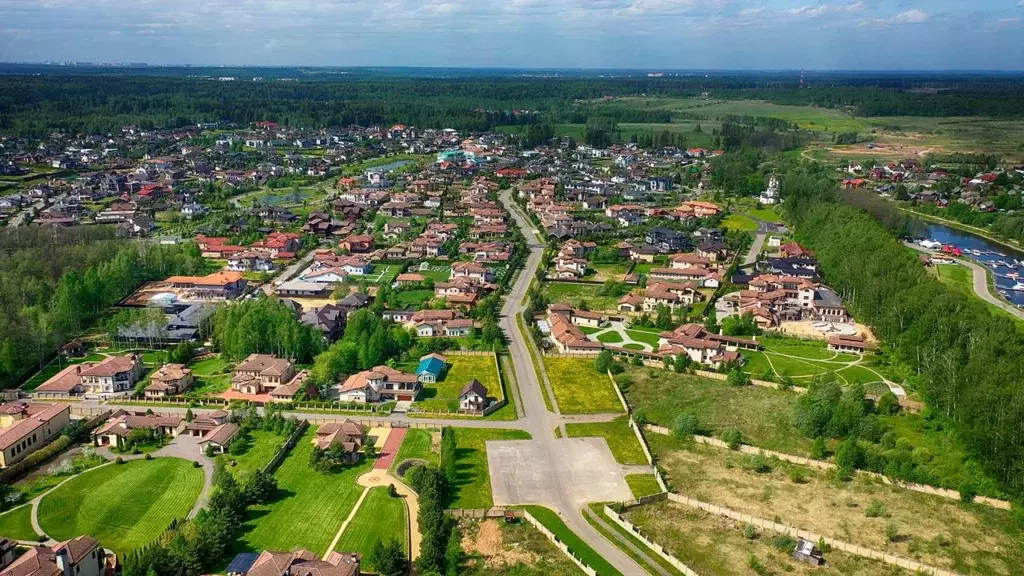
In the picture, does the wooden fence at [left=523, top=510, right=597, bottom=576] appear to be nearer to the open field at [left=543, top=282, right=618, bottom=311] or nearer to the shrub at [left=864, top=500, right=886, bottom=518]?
the shrub at [left=864, top=500, right=886, bottom=518]

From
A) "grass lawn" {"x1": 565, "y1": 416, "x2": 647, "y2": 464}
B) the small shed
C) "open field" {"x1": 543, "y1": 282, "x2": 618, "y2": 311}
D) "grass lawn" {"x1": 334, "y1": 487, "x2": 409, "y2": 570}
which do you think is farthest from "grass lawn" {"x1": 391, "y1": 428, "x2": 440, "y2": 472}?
"open field" {"x1": 543, "y1": 282, "x2": 618, "y2": 311}

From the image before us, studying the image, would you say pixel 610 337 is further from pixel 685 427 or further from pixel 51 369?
pixel 51 369

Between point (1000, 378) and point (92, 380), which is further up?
point (1000, 378)

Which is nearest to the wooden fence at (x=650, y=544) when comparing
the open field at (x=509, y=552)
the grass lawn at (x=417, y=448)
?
the open field at (x=509, y=552)

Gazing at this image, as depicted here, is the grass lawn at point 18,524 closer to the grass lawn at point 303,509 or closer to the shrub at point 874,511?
the grass lawn at point 303,509

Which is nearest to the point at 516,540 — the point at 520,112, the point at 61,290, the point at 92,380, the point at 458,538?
the point at 458,538

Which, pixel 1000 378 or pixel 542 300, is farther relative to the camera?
pixel 542 300

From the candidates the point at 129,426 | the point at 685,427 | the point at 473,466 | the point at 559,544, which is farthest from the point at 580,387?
the point at 129,426

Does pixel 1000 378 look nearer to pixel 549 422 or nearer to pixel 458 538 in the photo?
pixel 549 422
